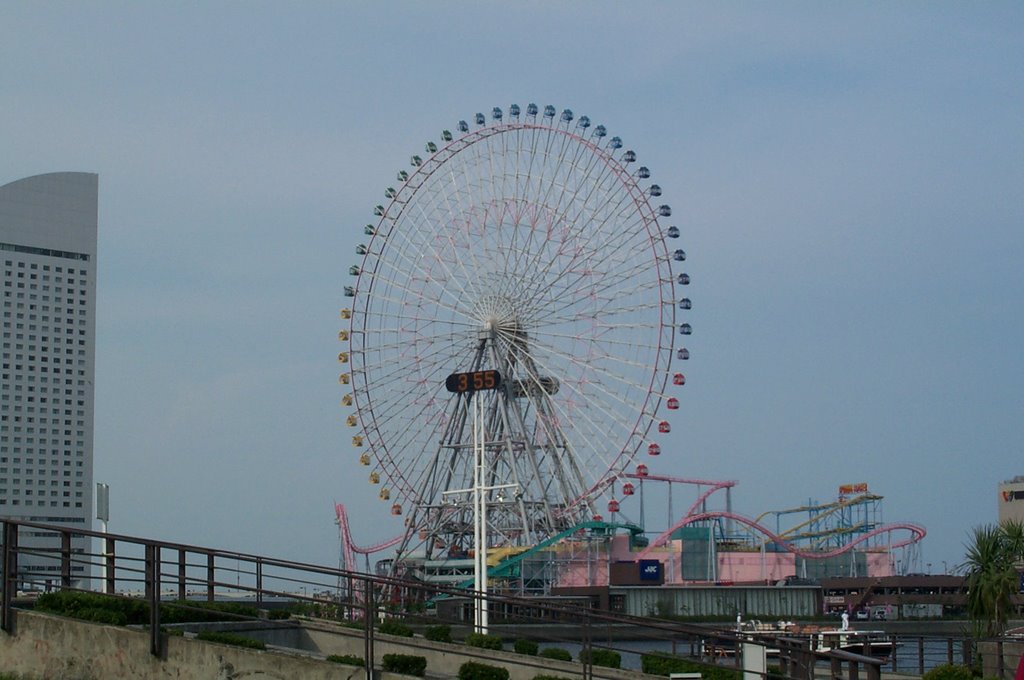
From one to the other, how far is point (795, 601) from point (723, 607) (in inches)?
307

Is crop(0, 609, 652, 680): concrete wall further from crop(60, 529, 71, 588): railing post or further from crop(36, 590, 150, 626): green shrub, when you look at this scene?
crop(60, 529, 71, 588): railing post

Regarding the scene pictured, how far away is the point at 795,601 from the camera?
123438 millimetres

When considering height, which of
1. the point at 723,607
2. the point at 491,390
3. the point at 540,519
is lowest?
the point at 723,607

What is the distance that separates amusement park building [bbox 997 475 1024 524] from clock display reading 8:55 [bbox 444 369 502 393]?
105055mm

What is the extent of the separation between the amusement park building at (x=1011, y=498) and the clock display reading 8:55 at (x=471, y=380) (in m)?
105

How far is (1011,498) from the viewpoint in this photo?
17862 centimetres

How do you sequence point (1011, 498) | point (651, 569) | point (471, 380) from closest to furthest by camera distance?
point (471, 380) < point (651, 569) < point (1011, 498)

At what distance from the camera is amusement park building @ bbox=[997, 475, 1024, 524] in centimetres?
17475

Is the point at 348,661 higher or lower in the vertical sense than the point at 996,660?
higher

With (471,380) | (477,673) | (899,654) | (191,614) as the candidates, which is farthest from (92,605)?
(471,380)

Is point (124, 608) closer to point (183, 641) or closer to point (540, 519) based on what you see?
point (183, 641)

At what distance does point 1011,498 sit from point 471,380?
11126 cm

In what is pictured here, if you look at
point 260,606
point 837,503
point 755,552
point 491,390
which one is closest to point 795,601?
point 755,552

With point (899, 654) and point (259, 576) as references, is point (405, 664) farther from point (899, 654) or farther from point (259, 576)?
point (899, 654)
